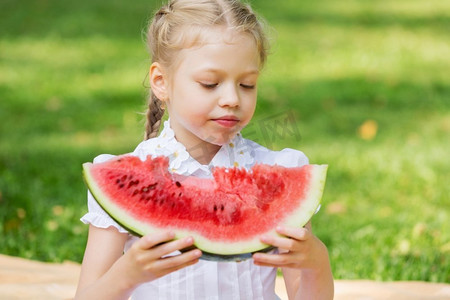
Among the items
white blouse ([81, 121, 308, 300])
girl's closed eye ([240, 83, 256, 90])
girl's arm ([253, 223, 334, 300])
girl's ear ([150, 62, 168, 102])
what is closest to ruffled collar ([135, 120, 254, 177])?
white blouse ([81, 121, 308, 300])

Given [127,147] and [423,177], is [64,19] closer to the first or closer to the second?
[127,147]

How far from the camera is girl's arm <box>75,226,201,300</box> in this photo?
6.41ft

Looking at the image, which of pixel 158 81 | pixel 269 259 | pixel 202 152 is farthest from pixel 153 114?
pixel 269 259

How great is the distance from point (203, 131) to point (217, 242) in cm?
43

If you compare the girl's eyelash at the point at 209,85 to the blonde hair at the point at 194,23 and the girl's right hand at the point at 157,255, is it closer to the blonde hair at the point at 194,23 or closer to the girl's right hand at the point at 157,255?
the blonde hair at the point at 194,23

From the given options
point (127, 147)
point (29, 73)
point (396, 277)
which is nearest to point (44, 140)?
point (127, 147)

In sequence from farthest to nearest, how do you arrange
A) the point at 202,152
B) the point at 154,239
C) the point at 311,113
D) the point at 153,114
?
the point at 311,113 < the point at 153,114 < the point at 202,152 < the point at 154,239

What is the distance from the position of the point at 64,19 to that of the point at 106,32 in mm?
1062

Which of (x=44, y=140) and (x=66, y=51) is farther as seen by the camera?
(x=66, y=51)

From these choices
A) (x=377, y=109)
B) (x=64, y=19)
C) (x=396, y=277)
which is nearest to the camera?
(x=396, y=277)

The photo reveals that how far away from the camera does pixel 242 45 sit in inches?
91.0

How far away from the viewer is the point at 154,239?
1.93 metres

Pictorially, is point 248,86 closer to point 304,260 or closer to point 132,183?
point 132,183

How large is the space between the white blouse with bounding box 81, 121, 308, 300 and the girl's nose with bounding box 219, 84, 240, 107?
0.24 meters
